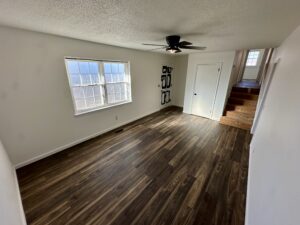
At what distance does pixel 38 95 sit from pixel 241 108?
553 centimetres

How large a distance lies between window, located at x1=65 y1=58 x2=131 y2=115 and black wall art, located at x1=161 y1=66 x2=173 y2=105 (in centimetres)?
193

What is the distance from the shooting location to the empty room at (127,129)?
4.17ft

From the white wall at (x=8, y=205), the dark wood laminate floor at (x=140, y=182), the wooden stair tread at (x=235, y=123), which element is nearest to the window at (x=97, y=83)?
the dark wood laminate floor at (x=140, y=182)

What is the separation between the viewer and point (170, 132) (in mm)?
3805

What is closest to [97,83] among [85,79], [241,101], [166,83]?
[85,79]

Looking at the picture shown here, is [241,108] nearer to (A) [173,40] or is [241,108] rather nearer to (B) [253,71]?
(A) [173,40]

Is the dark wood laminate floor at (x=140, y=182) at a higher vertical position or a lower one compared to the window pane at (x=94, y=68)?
lower

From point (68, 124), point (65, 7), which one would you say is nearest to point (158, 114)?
point (68, 124)

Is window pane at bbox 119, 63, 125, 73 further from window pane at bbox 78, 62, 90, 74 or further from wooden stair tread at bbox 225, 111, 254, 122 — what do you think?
wooden stair tread at bbox 225, 111, 254, 122

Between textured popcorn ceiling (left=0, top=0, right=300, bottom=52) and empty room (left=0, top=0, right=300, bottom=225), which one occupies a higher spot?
textured popcorn ceiling (left=0, top=0, right=300, bottom=52)

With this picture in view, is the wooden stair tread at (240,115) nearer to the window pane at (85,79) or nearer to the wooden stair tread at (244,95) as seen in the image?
the wooden stair tread at (244,95)

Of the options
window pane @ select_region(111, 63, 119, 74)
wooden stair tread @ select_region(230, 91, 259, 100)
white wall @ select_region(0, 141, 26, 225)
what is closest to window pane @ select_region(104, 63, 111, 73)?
window pane @ select_region(111, 63, 119, 74)

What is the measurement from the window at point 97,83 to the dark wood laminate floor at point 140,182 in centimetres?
97

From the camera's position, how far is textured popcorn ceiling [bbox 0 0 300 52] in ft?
4.00
